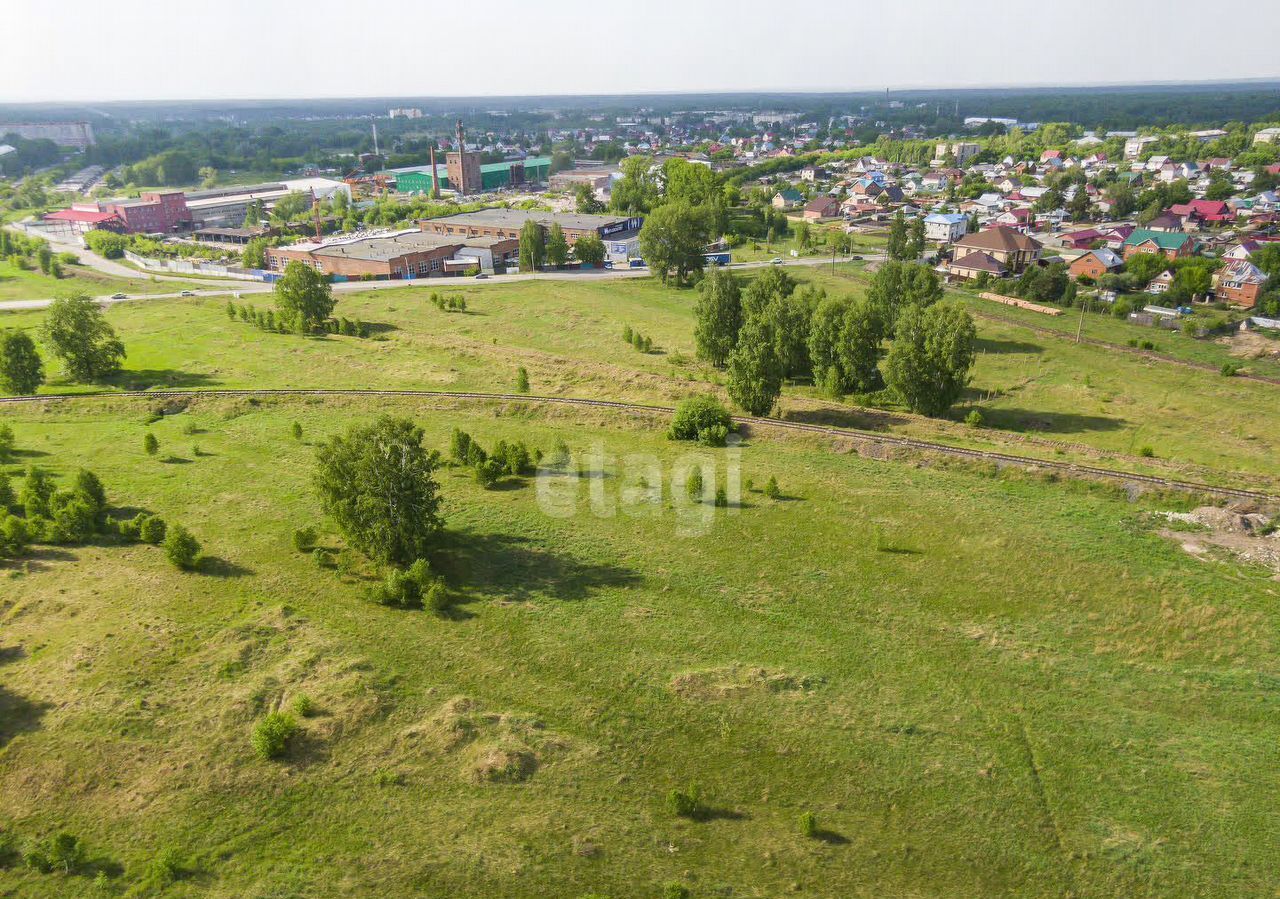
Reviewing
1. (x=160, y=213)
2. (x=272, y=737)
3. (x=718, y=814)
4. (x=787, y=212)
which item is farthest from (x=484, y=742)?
(x=160, y=213)

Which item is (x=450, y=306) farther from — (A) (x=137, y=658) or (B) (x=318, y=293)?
(A) (x=137, y=658)

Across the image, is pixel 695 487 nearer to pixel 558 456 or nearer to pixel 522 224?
pixel 558 456

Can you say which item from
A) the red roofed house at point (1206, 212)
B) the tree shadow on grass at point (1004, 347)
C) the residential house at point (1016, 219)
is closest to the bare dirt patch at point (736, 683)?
the tree shadow on grass at point (1004, 347)

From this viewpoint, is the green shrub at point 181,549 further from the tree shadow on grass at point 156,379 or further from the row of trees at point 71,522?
the tree shadow on grass at point 156,379

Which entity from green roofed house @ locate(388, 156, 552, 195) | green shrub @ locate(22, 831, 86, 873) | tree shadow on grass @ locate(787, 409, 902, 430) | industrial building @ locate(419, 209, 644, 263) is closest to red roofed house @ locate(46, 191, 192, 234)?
industrial building @ locate(419, 209, 644, 263)

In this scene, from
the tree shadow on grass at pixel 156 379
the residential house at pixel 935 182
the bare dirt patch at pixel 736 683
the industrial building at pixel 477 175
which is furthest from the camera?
the industrial building at pixel 477 175
